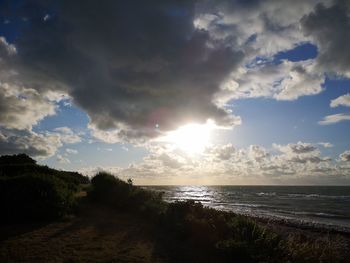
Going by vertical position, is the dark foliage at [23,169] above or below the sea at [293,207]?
→ above

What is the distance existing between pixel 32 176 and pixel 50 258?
544 cm

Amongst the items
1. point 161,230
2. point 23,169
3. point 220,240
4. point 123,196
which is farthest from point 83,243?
point 23,169

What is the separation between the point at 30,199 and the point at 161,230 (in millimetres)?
5280

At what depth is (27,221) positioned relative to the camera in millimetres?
12281

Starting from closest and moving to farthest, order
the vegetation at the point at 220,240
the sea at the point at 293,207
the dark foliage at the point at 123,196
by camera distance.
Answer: the vegetation at the point at 220,240
the dark foliage at the point at 123,196
the sea at the point at 293,207

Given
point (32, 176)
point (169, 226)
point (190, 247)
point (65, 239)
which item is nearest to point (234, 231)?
point (190, 247)

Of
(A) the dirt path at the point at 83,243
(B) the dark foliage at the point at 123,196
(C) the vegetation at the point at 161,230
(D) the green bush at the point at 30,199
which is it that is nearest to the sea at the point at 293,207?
(B) the dark foliage at the point at 123,196

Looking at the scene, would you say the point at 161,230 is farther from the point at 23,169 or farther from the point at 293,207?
the point at 293,207

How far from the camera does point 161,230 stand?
13719mm

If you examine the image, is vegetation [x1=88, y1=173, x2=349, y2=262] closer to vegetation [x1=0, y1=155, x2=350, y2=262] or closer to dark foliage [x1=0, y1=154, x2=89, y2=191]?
vegetation [x1=0, y1=155, x2=350, y2=262]

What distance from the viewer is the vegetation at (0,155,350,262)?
9438 millimetres

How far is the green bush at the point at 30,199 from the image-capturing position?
12211 millimetres

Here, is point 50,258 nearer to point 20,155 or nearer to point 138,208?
point 138,208

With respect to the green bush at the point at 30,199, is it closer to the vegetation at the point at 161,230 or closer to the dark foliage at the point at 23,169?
the vegetation at the point at 161,230
